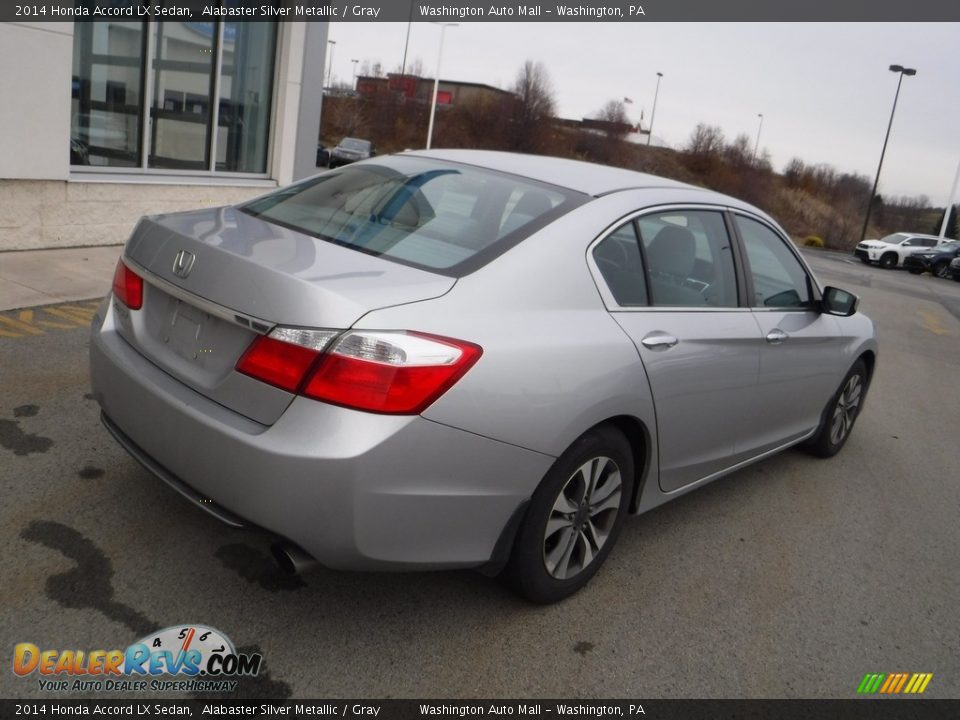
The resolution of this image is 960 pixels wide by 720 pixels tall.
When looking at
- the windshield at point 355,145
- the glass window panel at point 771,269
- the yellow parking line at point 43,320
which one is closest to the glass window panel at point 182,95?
the yellow parking line at point 43,320

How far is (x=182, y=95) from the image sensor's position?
10.1m

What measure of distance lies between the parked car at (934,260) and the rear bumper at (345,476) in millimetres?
34851

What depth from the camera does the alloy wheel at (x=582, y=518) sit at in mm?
3096

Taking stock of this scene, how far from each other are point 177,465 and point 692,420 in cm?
203

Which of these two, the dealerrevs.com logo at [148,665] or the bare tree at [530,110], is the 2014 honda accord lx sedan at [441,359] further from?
the bare tree at [530,110]

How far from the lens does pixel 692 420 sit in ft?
11.9

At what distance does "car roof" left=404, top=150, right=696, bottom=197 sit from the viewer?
11.7 feet

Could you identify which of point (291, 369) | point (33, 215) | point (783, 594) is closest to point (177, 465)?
point (291, 369)

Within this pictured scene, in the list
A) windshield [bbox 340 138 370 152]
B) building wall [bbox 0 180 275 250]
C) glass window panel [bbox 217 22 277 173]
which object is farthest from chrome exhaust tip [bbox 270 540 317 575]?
windshield [bbox 340 138 370 152]

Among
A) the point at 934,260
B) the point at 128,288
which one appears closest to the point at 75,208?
the point at 128,288

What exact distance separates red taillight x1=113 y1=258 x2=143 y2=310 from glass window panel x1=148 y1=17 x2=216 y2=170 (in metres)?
7.22

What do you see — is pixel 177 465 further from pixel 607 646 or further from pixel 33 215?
pixel 33 215

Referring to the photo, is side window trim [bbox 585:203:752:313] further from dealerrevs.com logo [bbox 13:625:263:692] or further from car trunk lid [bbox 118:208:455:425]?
dealerrevs.com logo [bbox 13:625:263:692]

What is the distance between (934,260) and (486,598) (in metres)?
34.7
